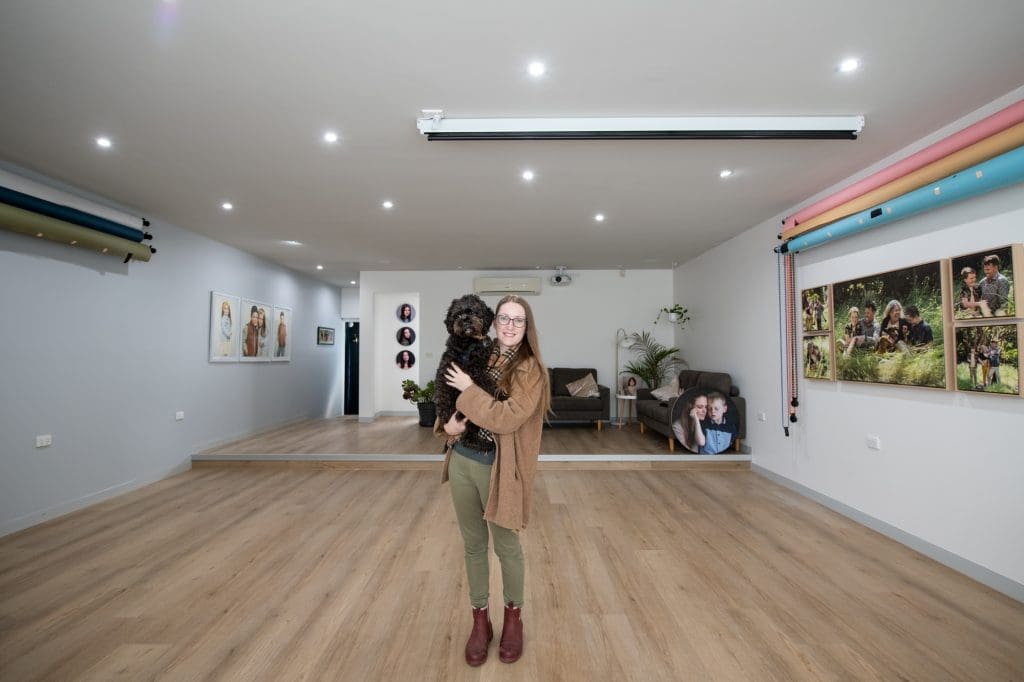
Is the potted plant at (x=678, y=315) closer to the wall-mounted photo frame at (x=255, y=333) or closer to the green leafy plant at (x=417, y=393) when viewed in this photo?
the green leafy plant at (x=417, y=393)

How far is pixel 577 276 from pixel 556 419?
8.30 feet

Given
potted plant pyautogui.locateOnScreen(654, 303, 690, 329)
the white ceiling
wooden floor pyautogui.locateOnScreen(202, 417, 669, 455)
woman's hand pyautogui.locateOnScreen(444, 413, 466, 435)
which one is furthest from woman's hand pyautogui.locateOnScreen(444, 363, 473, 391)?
potted plant pyautogui.locateOnScreen(654, 303, 690, 329)

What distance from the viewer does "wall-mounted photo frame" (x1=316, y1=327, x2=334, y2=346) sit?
8.36 meters

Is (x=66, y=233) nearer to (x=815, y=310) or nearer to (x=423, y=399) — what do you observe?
(x=423, y=399)

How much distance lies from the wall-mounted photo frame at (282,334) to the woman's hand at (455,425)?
6243 millimetres

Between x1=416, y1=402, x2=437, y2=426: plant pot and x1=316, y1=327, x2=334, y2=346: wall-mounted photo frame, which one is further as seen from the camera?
x1=316, y1=327, x2=334, y2=346: wall-mounted photo frame

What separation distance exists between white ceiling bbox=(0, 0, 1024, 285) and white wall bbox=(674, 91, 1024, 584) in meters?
0.66

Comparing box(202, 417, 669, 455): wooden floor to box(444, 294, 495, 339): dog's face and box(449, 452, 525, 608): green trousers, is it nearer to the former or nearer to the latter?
box(449, 452, 525, 608): green trousers

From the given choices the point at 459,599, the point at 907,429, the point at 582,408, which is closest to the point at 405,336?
the point at 582,408

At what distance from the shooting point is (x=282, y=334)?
707cm

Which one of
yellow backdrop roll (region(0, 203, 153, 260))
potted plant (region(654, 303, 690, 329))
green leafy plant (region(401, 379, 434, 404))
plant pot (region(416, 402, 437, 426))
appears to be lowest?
plant pot (region(416, 402, 437, 426))

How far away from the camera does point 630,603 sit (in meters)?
2.22

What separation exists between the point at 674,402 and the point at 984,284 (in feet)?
9.90

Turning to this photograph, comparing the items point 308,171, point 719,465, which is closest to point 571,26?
point 308,171
